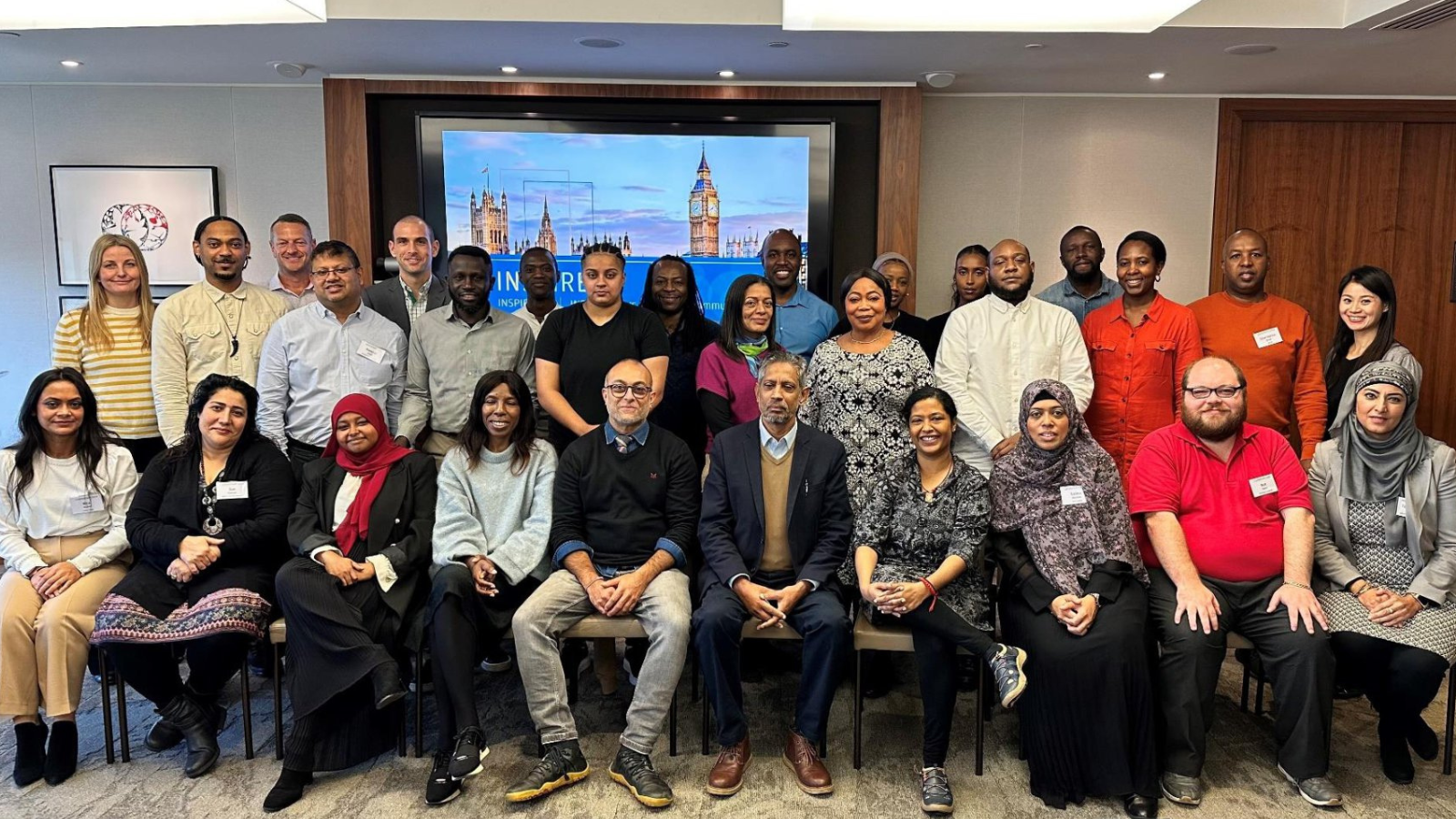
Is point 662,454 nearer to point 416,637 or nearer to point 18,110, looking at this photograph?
point 416,637

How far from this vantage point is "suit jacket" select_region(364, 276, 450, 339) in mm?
4238

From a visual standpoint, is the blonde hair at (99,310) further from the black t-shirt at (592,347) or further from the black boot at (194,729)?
the black t-shirt at (592,347)

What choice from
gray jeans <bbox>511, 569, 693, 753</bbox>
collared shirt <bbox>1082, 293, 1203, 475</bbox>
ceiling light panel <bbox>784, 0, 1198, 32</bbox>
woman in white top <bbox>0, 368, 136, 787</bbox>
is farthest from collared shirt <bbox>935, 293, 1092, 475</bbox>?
woman in white top <bbox>0, 368, 136, 787</bbox>

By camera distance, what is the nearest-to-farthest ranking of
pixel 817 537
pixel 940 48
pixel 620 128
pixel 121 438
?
pixel 817 537, pixel 121 438, pixel 940 48, pixel 620 128

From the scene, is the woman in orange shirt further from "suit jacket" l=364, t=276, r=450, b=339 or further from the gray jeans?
"suit jacket" l=364, t=276, r=450, b=339

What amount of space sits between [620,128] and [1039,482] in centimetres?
362

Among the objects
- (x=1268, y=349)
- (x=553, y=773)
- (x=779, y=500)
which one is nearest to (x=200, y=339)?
(x=553, y=773)

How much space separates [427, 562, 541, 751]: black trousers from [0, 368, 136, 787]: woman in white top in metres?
1.17

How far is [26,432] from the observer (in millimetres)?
3314

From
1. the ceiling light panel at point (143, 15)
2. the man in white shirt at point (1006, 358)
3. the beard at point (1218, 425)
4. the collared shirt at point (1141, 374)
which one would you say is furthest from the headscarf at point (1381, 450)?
the ceiling light panel at point (143, 15)

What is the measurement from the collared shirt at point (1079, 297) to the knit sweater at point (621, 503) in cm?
220

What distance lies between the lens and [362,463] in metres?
3.35

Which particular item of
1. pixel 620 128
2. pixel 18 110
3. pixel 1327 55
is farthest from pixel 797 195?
pixel 18 110

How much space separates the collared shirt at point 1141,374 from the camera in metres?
3.86
